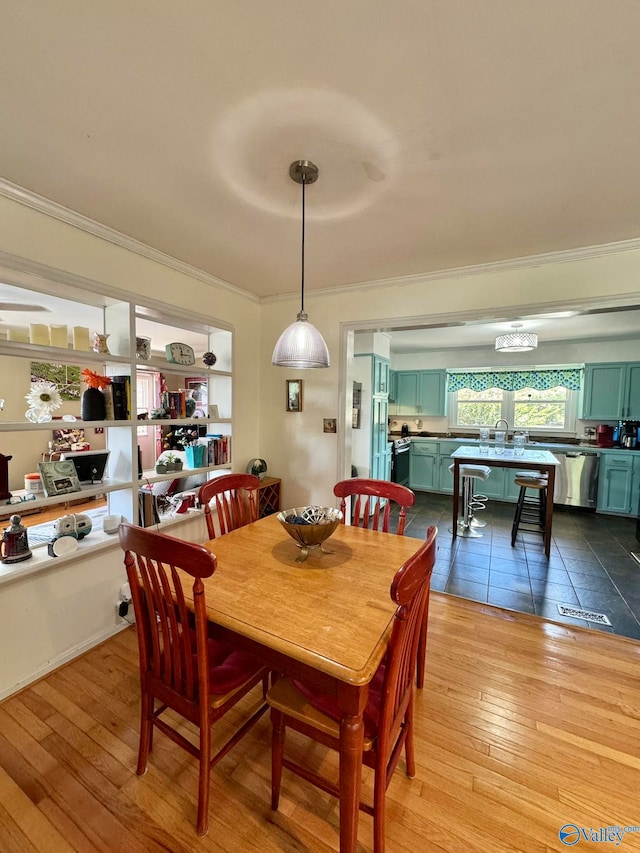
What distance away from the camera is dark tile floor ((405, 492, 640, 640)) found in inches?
104

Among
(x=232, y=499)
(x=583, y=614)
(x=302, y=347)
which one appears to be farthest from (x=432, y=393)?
(x=302, y=347)

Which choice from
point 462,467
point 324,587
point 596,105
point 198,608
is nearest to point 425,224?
point 596,105

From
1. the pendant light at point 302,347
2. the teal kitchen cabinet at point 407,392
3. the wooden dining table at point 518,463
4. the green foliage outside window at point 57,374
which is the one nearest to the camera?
the pendant light at point 302,347

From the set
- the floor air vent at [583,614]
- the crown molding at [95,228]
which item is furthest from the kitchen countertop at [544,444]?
the crown molding at [95,228]

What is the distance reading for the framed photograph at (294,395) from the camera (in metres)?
3.31

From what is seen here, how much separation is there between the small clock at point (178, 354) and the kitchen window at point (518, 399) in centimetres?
468

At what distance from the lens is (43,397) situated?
6.35 ft

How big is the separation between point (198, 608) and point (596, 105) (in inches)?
85.1

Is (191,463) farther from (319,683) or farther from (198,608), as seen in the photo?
(319,683)

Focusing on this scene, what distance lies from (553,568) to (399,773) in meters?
2.60

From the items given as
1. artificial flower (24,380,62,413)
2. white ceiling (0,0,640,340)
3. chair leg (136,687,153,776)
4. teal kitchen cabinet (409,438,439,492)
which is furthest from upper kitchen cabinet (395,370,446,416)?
chair leg (136,687,153,776)

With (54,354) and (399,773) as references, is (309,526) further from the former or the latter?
(54,354)

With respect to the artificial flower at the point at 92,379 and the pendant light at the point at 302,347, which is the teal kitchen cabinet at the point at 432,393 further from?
the artificial flower at the point at 92,379

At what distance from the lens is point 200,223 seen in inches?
80.1
